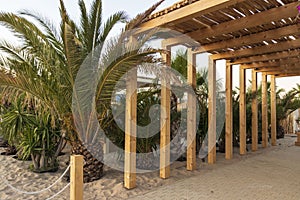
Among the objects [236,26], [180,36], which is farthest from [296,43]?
[180,36]

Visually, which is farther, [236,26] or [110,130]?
[110,130]

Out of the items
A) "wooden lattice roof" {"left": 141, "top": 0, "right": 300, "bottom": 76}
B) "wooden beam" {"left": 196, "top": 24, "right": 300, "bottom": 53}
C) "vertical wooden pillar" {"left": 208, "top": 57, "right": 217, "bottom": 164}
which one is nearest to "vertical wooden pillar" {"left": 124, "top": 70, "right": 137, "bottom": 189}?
"wooden lattice roof" {"left": 141, "top": 0, "right": 300, "bottom": 76}

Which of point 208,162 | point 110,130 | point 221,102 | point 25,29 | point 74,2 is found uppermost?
point 74,2

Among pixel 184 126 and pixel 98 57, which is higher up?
pixel 98 57

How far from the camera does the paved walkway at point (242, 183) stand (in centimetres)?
380

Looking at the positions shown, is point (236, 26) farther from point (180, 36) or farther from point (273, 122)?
point (273, 122)

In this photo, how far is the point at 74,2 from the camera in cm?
416

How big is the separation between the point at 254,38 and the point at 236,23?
880 mm

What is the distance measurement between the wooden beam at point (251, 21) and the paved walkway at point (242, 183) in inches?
107

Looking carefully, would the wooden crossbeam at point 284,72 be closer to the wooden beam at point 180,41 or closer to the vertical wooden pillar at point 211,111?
the vertical wooden pillar at point 211,111

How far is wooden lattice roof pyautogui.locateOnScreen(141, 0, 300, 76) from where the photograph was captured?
359cm

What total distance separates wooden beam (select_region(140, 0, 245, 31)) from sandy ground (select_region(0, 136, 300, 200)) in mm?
2724

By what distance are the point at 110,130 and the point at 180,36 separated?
2357mm

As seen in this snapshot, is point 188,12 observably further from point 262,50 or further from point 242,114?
point 242,114
